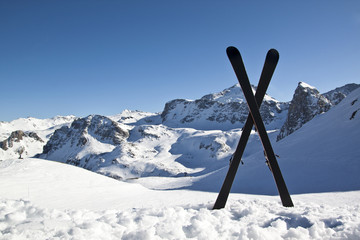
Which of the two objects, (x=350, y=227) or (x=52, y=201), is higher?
(x=52, y=201)

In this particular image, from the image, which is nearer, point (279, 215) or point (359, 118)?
point (279, 215)

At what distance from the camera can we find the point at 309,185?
599 inches

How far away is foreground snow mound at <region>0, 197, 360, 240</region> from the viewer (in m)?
3.83

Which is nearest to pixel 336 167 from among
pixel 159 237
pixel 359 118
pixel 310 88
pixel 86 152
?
pixel 359 118

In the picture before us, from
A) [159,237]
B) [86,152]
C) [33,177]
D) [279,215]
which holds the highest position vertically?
[86,152]

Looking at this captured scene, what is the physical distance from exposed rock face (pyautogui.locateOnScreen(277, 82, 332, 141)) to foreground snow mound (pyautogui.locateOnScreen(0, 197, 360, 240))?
11147 cm

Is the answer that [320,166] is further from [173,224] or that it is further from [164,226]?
[164,226]

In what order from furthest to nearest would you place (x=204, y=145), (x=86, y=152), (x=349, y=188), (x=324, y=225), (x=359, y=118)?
(x=86, y=152), (x=204, y=145), (x=359, y=118), (x=349, y=188), (x=324, y=225)

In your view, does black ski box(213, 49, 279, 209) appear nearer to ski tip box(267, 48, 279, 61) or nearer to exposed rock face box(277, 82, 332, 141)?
ski tip box(267, 48, 279, 61)

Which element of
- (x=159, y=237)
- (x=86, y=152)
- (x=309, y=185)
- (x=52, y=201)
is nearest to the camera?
(x=159, y=237)

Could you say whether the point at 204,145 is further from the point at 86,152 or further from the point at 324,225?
the point at 324,225

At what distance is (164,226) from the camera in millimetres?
4266

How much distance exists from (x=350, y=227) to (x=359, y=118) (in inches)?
933

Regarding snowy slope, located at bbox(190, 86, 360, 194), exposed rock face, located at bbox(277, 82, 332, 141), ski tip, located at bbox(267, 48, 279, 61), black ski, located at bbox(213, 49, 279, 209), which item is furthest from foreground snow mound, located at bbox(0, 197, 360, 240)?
exposed rock face, located at bbox(277, 82, 332, 141)
